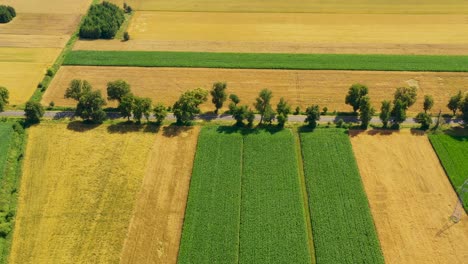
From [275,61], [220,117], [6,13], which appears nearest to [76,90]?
[220,117]

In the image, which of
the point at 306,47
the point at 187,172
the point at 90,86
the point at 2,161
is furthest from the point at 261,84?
the point at 2,161

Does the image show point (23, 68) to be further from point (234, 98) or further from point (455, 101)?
point (455, 101)

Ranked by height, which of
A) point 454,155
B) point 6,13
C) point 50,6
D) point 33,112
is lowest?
point 454,155

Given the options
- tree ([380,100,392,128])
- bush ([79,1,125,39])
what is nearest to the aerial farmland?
tree ([380,100,392,128])

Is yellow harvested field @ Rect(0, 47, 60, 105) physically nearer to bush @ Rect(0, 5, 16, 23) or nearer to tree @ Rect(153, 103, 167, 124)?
bush @ Rect(0, 5, 16, 23)

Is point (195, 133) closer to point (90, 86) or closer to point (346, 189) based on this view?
point (90, 86)

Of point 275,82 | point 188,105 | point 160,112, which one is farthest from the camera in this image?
point 275,82
